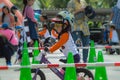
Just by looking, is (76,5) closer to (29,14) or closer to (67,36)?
(29,14)

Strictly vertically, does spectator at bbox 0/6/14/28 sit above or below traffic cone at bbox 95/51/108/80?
above

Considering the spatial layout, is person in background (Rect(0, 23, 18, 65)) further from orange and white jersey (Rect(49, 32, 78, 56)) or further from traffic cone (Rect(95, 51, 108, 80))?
traffic cone (Rect(95, 51, 108, 80))

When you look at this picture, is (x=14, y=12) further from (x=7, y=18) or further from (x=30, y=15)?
(x=30, y=15)

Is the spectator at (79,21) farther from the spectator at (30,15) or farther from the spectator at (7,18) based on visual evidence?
the spectator at (7,18)

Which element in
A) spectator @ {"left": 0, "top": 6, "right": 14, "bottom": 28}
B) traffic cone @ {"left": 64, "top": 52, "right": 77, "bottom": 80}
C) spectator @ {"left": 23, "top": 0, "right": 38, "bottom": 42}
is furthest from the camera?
spectator @ {"left": 23, "top": 0, "right": 38, "bottom": 42}

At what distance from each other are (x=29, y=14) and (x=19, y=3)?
1860 inches

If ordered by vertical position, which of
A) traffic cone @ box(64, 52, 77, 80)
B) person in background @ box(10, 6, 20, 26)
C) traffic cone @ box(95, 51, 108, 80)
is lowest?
traffic cone @ box(95, 51, 108, 80)

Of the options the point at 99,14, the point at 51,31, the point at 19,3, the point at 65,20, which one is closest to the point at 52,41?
the point at 51,31

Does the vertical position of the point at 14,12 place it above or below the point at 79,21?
above

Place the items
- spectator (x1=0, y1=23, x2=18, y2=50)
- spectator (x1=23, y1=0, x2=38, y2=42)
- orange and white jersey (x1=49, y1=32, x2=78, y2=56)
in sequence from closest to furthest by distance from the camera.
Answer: orange and white jersey (x1=49, y1=32, x2=78, y2=56)
spectator (x1=0, y1=23, x2=18, y2=50)
spectator (x1=23, y1=0, x2=38, y2=42)

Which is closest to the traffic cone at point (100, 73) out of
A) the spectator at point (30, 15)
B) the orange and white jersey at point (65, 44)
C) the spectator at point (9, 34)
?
the orange and white jersey at point (65, 44)

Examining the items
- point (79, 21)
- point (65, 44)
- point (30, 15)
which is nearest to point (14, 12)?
point (30, 15)

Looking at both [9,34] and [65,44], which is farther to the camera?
[9,34]

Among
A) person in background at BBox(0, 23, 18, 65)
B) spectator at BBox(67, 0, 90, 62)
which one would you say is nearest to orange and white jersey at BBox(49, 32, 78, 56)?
person in background at BBox(0, 23, 18, 65)
